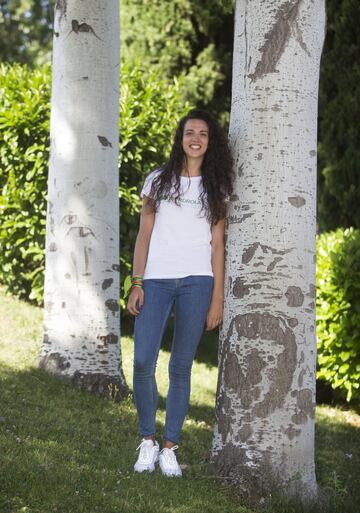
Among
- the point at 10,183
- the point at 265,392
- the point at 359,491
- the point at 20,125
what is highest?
the point at 20,125

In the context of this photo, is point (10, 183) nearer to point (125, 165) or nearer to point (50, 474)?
point (125, 165)

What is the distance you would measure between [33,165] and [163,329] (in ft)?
15.1

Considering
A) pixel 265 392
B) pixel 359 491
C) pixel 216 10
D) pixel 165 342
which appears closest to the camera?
pixel 265 392

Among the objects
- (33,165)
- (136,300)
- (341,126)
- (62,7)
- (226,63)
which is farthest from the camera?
(226,63)

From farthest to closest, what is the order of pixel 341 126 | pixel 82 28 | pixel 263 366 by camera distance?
pixel 341 126, pixel 82 28, pixel 263 366

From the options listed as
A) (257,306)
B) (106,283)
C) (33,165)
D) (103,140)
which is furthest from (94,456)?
(33,165)

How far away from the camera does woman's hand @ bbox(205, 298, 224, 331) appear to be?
4.07 metres

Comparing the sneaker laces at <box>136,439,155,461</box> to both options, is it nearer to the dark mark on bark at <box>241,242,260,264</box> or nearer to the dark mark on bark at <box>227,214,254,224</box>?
the dark mark on bark at <box>241,242,260,264</box>

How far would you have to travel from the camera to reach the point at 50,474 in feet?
12.1

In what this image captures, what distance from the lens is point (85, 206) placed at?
5566 mm

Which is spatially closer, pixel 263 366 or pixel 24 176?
→ pixel 263 366

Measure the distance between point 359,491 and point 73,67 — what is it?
374cm

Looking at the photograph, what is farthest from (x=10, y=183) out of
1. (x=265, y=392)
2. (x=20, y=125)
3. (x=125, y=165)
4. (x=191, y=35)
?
(x=265, y=392)

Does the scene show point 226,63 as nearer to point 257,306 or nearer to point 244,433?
point 257,306
